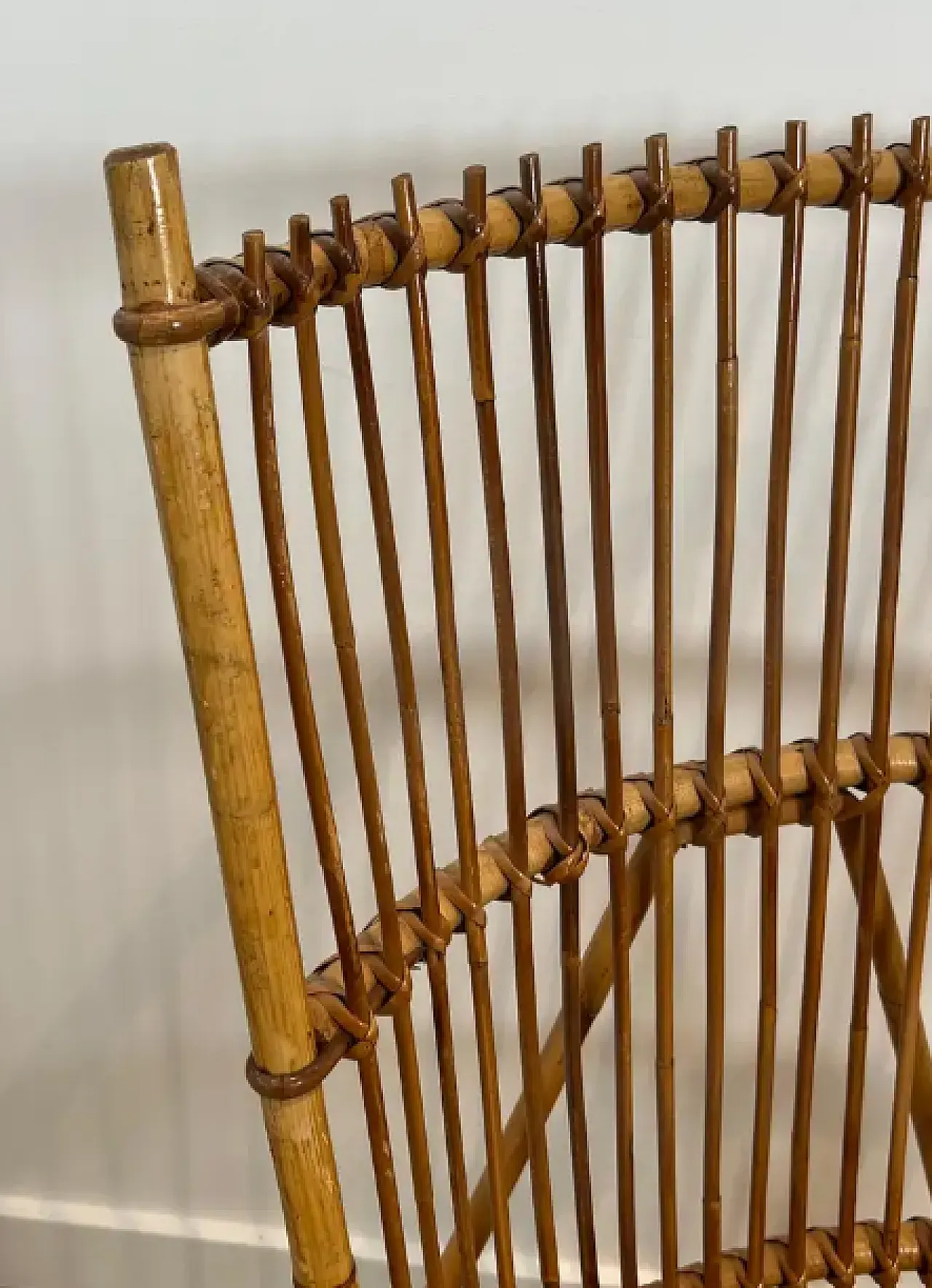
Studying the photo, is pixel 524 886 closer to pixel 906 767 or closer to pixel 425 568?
pixel 906 767

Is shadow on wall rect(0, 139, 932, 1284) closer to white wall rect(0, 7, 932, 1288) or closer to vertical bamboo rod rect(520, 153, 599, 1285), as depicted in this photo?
white wall rect(0, 7, 932, 1288)

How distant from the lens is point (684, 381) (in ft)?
2.71

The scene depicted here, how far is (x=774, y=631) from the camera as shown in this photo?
0.63 metres

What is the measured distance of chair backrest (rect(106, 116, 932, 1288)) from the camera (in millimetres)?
460

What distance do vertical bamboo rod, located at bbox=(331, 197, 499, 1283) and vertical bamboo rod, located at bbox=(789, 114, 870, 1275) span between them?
20 cm

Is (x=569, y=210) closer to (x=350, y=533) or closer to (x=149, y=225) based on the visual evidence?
(x=149, y=225)

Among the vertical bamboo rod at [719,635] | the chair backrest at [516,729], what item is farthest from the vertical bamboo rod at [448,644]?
the vertical bamboo rod at [719,635]

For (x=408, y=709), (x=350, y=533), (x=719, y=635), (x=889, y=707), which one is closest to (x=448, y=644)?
(x=408, y=709)

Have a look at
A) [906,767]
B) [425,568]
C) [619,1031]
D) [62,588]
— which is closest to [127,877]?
[62,588]

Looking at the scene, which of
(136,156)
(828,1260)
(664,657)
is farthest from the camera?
(828,1260)

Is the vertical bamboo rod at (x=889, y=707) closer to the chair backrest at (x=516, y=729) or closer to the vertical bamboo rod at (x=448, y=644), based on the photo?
the chair backrest at (x=516, y=729)

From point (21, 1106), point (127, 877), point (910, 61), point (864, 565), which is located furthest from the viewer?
point (21, 1106)

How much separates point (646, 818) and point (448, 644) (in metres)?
0.16

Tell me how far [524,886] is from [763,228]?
1.42ft
